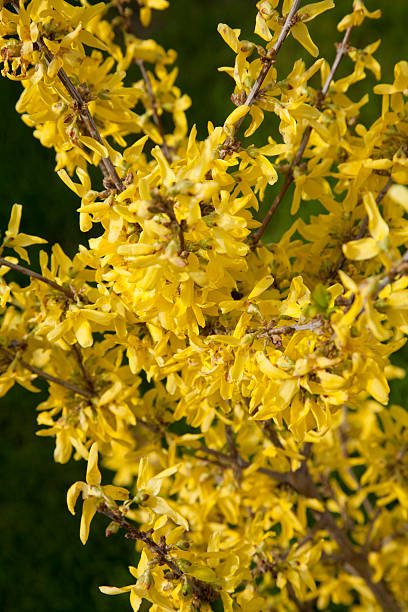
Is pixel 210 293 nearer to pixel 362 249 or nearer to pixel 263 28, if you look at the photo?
pixel 362 249

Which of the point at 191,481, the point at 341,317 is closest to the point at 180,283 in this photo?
the point at 341,317

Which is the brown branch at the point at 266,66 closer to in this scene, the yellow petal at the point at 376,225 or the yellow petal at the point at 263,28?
the yellow petal at the point at 263,28

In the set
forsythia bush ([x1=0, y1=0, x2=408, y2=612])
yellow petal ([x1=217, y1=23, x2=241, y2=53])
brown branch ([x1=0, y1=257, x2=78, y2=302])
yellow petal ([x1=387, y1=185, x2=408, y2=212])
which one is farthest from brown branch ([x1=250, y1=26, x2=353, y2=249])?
yellow petal ([x1=387, y1=185, x2=408, y2=212])

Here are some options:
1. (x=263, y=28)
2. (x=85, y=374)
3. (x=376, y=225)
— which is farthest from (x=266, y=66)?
(x=85, y=374)

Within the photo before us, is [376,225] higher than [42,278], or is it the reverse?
[376,225]

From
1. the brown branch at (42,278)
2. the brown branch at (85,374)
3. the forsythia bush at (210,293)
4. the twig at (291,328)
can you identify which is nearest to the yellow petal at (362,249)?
the forsythia bush at (210,293)

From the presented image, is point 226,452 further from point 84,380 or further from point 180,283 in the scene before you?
point 180,283
